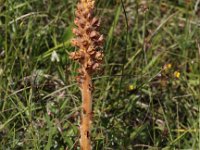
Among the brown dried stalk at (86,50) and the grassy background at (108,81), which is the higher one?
the brown dried stalk at (86,50)

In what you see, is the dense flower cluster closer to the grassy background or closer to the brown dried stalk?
the brown dried stalk

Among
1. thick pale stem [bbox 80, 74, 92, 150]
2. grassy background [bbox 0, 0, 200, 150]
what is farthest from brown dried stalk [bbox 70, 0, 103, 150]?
grassy background [bbox 0, 0, 200, 150]

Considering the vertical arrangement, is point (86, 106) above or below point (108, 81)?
above

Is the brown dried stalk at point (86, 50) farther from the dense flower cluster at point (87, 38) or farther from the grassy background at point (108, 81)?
the grassy background at point (108, 81)

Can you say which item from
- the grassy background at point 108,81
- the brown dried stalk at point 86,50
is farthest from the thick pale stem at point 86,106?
the grassy background at point 108,81

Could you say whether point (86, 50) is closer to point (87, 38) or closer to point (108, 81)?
point (87, 38)

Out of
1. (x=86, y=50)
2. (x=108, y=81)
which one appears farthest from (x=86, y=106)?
(x=108, y=81)
